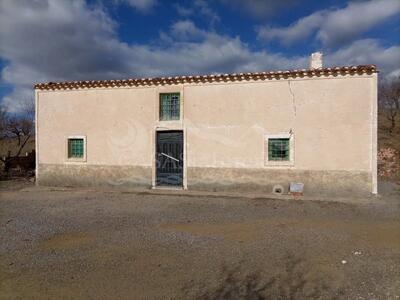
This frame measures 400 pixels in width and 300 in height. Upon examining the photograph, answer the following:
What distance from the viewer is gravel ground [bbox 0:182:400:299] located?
155 inches

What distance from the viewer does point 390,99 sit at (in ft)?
102

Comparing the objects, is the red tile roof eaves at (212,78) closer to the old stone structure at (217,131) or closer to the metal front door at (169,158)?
the old stone structure at (217,131)

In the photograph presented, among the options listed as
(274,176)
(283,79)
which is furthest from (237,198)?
(283,79)

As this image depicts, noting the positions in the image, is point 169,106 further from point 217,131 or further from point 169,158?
point 217,131

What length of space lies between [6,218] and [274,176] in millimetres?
7791

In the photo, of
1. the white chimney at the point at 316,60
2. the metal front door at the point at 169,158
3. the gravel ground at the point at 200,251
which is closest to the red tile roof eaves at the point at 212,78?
the white chimney at the point at 316,60

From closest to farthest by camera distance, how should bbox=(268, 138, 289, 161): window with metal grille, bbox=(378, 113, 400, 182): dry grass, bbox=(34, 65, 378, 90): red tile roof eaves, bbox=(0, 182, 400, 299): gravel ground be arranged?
bbox=(0, 182, 400, 299): gravel ground < bbox=(34, 65, 378, 90): red tile roof eaves < bbox=(268, 138, 289, 161): window with metal grille < bbox=(378, 113, 400, 182): dry grass

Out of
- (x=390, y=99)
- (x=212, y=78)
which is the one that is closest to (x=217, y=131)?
(x=212, y=78)

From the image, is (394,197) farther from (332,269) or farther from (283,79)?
(332,269)

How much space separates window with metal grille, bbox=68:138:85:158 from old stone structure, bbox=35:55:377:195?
4 centimetres

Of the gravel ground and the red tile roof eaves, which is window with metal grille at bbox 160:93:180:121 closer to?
the red tile roof eaves

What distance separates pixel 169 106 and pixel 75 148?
4228 mm

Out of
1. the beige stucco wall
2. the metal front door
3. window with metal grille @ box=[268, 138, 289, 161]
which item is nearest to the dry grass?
the beige stucco wall

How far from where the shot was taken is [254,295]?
374cm
